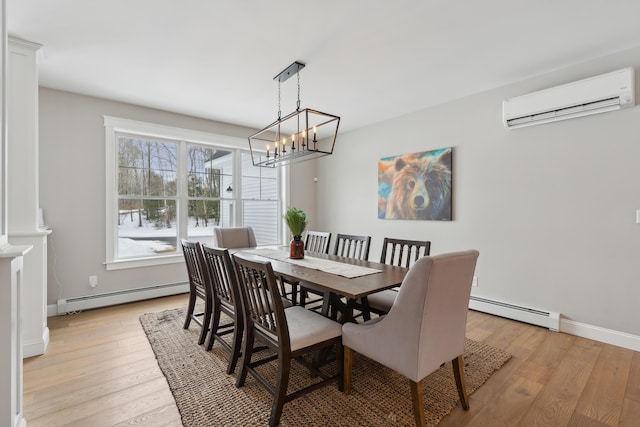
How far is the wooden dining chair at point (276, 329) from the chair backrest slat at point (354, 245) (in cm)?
105

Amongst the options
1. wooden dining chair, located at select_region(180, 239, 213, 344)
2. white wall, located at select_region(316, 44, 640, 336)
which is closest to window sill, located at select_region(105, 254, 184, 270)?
wooden dining chair, located at select_region(180, 239, 213, 344)

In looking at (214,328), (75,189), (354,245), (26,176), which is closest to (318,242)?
(354,245)

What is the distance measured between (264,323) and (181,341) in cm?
132

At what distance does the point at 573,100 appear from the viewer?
2.71 m

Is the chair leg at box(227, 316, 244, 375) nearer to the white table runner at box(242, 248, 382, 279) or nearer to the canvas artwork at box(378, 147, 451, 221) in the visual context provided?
the white table runner at box(242, 248, 382, 279)

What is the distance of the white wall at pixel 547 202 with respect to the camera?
260 cm

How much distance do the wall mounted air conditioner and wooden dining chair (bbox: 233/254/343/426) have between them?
2805mm

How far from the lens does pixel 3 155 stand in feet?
4.92

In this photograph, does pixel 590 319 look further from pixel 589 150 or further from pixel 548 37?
pixel 548 37

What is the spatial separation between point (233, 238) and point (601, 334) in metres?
3.82

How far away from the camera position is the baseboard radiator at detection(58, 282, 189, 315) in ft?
11.2

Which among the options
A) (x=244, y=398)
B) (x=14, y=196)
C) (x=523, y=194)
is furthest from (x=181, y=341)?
(x=523, y=194)

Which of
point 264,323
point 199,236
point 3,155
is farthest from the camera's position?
point 199,236

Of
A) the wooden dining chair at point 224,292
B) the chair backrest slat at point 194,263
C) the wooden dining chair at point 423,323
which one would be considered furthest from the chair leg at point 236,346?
the wooden dining chair at point 423,323
